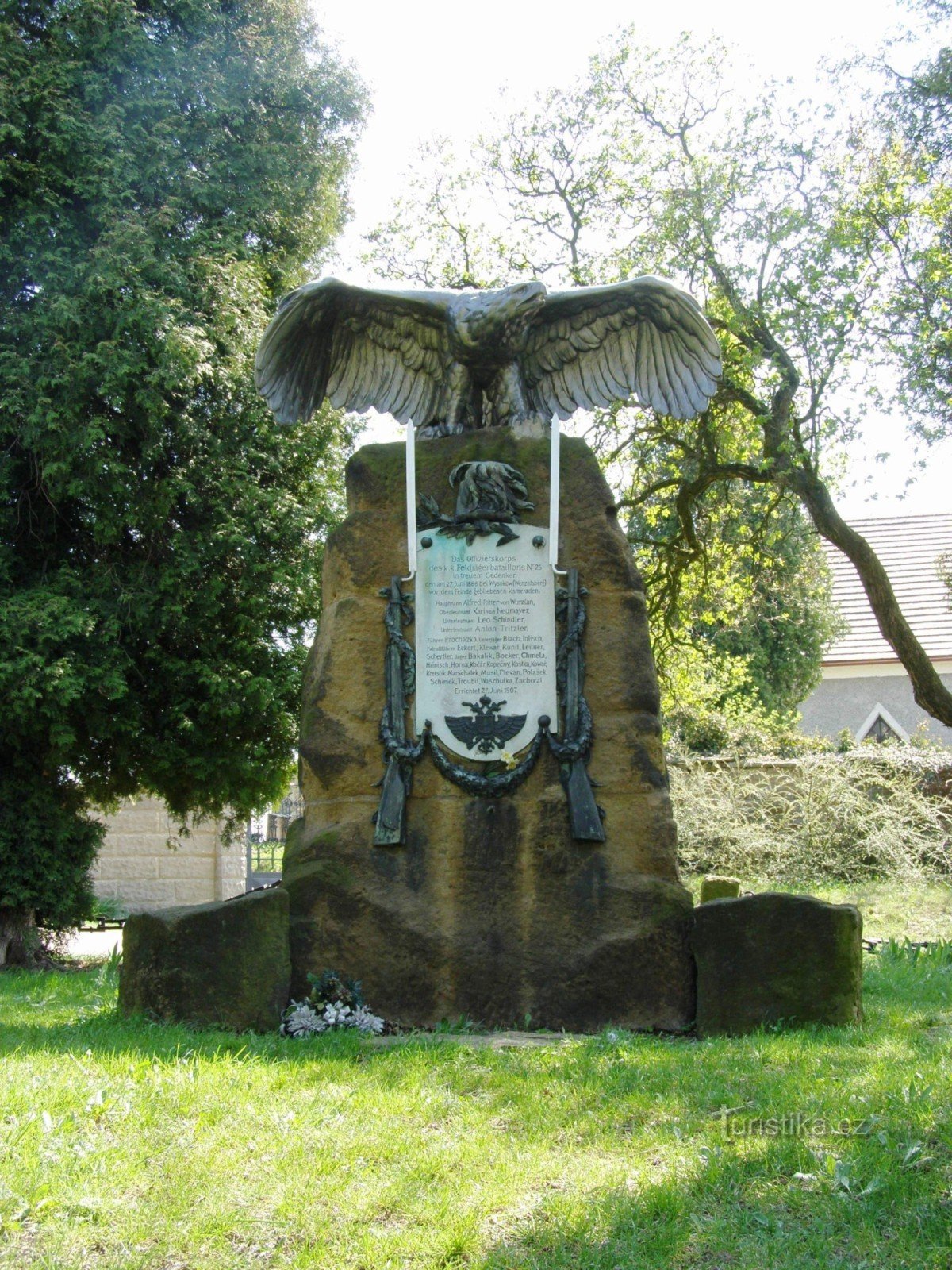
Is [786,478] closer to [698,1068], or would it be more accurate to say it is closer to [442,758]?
[442,758]

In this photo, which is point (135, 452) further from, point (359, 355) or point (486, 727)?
point (486, 727)

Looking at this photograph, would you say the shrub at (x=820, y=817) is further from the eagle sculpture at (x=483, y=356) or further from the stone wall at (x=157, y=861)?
the eagle sculpture at (x=483, y=356)

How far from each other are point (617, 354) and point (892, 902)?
7.90 meters

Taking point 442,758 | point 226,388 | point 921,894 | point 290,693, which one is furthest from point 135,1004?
point 921,894

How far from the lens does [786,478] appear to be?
12555 millimetres

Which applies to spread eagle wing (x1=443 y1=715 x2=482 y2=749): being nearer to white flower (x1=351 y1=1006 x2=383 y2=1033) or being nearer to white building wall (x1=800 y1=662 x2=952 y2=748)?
white flower (x1=351 y1=1006 x2=383 y2=1033)

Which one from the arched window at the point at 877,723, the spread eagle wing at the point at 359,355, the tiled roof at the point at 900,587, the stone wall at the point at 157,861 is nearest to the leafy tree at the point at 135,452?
the spread eagle wing at the point at 359,355

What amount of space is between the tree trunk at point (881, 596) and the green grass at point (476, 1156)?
7.73m

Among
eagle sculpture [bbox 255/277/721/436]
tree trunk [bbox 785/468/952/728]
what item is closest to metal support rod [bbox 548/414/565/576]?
eagle sculpture [bbox 255/277/721/436]

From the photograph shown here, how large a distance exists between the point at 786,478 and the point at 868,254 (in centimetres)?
229

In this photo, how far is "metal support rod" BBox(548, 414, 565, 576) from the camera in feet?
20.5

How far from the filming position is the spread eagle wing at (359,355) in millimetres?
6828

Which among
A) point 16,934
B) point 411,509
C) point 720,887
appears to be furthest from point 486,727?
point 16,934

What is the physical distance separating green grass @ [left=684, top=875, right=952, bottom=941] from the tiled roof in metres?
14.6
